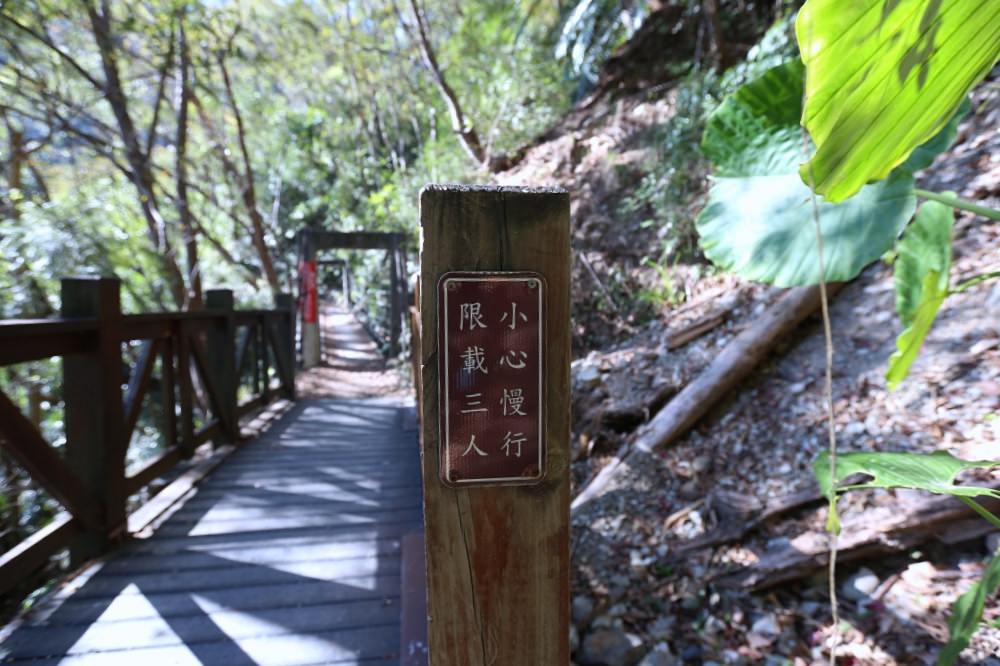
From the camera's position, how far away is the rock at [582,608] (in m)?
2.47

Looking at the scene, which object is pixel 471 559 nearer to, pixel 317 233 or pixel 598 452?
pixel 598 452

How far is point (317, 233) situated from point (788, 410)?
806 cm

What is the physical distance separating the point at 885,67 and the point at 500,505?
34.3 inches

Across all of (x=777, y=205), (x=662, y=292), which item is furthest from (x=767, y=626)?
(x=662, y=292)

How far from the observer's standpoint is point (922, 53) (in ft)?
1.99

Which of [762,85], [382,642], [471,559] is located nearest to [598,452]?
[382,642]

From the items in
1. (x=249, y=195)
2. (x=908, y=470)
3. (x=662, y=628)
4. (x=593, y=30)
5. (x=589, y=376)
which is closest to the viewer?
(x=908, y=470)

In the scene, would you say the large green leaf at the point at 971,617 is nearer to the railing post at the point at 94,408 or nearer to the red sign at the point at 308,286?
the railing post at the point at 94,408

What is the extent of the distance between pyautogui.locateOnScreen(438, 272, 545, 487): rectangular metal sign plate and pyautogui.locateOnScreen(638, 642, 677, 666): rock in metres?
1.67

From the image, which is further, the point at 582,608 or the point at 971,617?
the point at 582,608

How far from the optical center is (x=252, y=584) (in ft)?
6.86

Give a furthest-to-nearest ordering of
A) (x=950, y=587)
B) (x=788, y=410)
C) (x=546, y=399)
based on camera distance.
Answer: (x=788, y=410) → (x=950, y=587) → (x=546, y=399)

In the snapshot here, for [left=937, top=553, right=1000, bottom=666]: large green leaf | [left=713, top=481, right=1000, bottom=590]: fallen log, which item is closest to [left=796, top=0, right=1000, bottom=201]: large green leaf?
[left=937, top=553, right=1000, bottom=666]: large green leaf

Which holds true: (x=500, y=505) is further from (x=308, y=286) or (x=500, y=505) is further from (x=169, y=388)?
(x=308, y=286)
